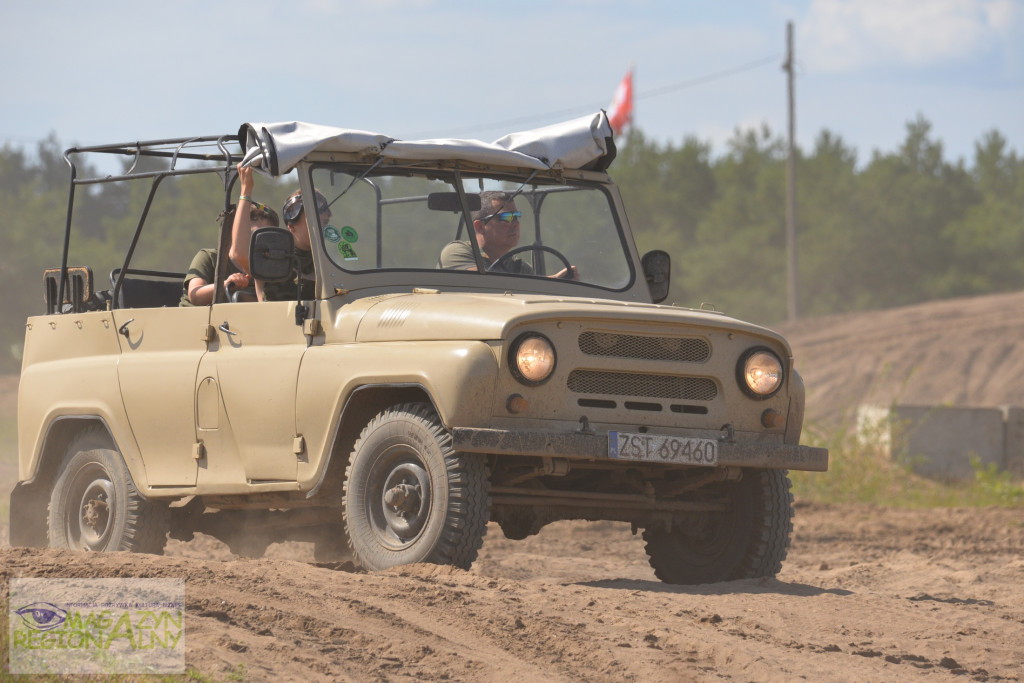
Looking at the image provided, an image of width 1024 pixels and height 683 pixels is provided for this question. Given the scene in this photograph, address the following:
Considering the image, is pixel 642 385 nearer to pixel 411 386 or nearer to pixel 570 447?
pixel 570 447

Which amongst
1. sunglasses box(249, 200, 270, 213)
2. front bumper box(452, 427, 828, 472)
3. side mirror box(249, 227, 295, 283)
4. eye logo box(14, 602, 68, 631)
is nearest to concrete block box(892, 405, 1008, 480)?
front bumper box(452, 427, 828, 472)

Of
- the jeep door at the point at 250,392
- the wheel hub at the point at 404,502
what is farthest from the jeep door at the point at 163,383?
the wheel hub at the point at 404,502

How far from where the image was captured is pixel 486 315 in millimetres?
6277

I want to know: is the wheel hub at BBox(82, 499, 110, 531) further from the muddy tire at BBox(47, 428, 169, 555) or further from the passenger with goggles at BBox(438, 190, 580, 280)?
the passenger with goggles at BBox(438, 190, 580, 280)

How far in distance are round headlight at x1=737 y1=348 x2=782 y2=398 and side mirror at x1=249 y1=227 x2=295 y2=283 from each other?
2182 millimetres

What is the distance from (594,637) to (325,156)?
116 inches

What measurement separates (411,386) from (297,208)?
1355 mm

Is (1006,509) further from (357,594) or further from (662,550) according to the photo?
(357,594)

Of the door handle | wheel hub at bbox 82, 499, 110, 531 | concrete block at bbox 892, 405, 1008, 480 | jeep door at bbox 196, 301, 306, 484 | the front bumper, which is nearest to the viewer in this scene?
the front bumper

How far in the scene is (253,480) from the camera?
7258 mm

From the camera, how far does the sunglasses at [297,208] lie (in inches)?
281

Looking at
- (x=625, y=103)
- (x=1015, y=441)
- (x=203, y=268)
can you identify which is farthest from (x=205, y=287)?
(x=625, y=103)

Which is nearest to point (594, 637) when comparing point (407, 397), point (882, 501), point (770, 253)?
point (407, 397)

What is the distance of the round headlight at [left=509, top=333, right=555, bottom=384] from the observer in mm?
6227
